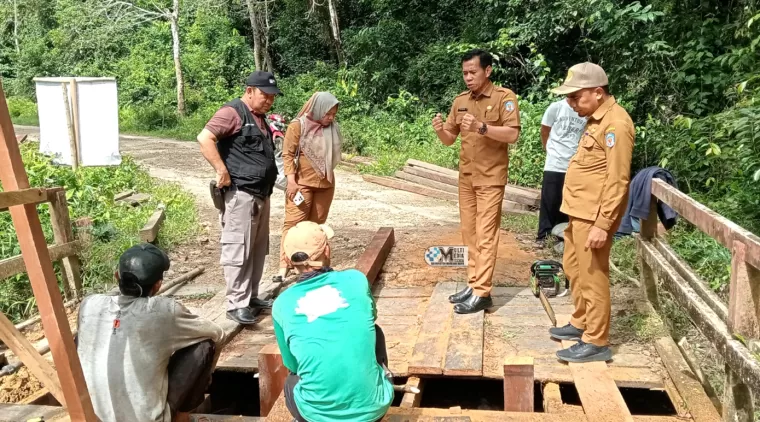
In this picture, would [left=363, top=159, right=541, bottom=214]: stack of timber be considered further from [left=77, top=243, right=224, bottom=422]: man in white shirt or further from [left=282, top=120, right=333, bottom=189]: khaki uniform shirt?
[left=77, top=243, right=224, bottom=422]: man in white shirt

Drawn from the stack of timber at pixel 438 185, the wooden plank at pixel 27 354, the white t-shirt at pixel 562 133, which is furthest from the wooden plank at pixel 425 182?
the wooden plank at pixel 27 354

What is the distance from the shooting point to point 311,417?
2736 mm

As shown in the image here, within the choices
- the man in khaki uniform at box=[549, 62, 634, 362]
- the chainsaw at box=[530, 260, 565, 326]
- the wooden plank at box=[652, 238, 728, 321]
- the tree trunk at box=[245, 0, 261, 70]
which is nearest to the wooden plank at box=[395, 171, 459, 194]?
the chainsaw at box=[530, 260, 565, 326]

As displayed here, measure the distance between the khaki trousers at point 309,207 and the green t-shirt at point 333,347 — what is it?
8.64ft

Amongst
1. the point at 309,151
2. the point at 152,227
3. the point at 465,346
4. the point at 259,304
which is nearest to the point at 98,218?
the point at 152,227

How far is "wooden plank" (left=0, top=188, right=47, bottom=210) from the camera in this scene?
7.01 feet

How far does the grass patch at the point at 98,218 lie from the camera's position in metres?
6.11

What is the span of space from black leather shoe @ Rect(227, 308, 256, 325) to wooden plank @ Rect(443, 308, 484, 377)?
1533 millimetres

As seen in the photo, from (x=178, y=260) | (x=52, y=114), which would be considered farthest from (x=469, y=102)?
(x=52, y=114)

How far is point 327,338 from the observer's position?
8.71 ft

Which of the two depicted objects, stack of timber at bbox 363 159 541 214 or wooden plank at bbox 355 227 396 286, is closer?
wooden plank at bbox 355 227 396 286

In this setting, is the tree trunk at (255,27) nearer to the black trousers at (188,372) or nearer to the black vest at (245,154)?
the black vest at (245,154)

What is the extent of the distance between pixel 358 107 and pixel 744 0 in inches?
418

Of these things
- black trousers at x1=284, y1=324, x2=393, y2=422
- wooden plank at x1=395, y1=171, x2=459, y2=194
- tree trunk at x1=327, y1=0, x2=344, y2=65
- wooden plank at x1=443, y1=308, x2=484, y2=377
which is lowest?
wooden plank at x1=395, y1=171, x2=459, y2=194
